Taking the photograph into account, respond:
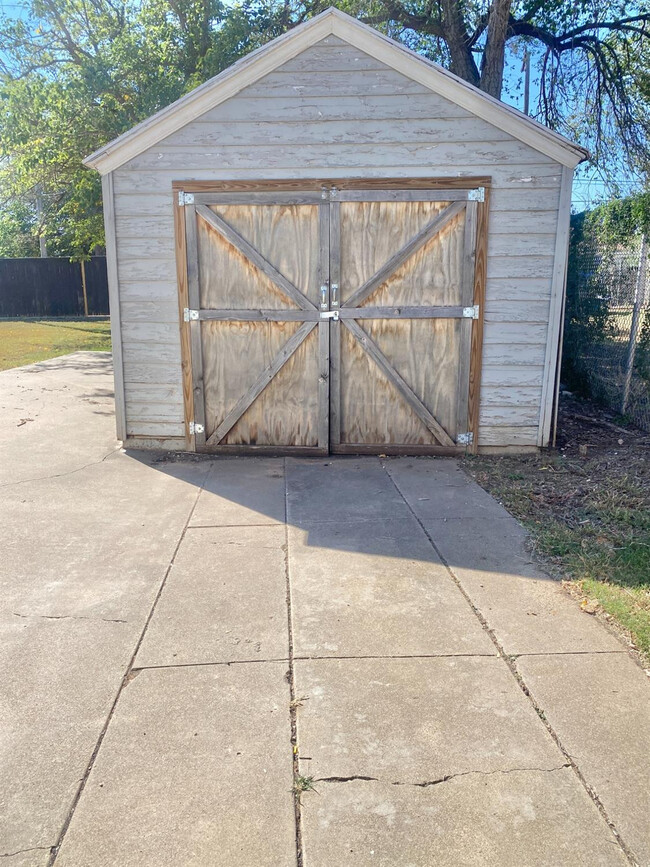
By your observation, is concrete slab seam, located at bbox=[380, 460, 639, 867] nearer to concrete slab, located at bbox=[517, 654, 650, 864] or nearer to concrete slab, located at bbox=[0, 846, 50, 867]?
concrete slab, located at bbox=[517, 654, 650, 864]

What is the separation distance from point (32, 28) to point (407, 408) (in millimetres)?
12268

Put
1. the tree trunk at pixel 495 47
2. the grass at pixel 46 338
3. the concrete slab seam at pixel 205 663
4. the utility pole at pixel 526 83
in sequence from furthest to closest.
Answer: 1. the utility pole at pixel 526 83
2. the grass at pixel 46 338
3. the tree trunk at pixel 495 47
4. the concrete slab seam at pixel 205 663

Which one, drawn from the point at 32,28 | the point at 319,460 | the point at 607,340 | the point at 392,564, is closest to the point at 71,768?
the point at 392,564

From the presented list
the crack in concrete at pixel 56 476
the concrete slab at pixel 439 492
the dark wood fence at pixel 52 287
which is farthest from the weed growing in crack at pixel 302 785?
the dark wood fence at pixel 52 287

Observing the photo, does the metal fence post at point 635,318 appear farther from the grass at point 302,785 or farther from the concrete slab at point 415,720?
the grass at point 302,785

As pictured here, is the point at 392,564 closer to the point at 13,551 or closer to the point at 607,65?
the point at 13,551

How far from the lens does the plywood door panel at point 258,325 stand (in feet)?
19.6

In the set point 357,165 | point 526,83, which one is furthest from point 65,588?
point 526,83

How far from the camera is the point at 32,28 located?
1313 centimetres

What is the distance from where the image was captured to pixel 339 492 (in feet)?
17.3

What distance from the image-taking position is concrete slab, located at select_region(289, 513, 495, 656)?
3.01m

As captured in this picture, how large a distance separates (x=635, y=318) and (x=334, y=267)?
3.55m

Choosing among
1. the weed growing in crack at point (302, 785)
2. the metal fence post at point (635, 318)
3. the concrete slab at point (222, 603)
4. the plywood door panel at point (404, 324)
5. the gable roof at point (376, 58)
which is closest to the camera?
the weed growing in crack at point (302, 785)

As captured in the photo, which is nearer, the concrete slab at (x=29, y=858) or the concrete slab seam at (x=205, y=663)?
the concrete slab at (x=29, y=858)
